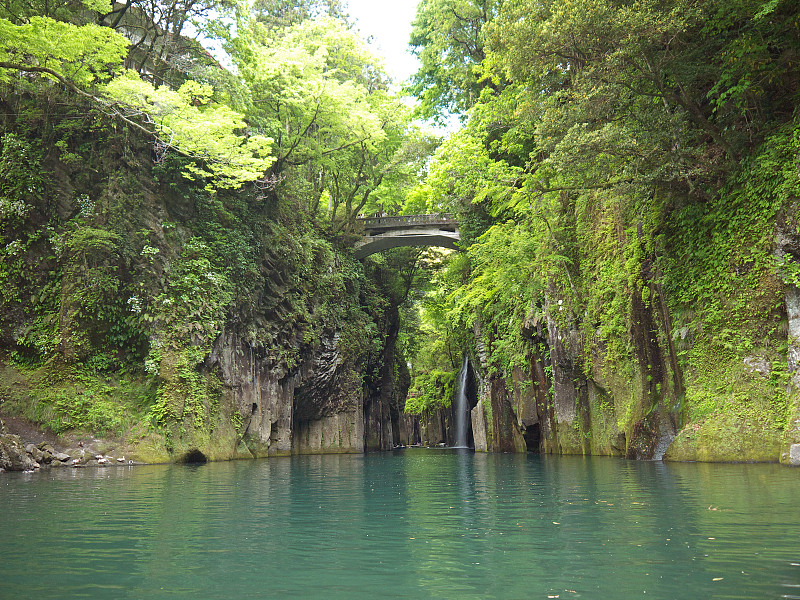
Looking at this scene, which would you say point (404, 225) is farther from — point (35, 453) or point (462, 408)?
point (35, 453)

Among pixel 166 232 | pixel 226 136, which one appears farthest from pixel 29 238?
pixel 226 136

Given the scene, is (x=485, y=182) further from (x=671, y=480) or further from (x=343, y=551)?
(x=343, y=551)

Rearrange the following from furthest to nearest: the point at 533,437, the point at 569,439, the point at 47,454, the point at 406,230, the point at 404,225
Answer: the point at 406,230, the point at 404,225, the point at 533,437, the point at 569,439, the point at 47,454

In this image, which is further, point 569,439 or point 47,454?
point 569,439

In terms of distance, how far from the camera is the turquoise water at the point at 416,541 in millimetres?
3541

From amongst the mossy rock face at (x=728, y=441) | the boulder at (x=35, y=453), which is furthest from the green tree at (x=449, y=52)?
the boulder at (x=35, y=453)

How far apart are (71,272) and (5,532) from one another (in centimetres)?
1442

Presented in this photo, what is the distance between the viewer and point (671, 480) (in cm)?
903

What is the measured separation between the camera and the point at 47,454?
14.8m

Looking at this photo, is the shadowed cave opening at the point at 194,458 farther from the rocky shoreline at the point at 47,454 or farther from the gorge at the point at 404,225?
the rocky shoreline at the point at 47,454

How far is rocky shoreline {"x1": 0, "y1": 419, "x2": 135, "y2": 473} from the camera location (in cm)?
1319

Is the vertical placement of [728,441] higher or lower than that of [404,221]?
lower

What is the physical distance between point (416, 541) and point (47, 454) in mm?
13118

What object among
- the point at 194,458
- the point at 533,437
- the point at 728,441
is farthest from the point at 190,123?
the point at 533,437
